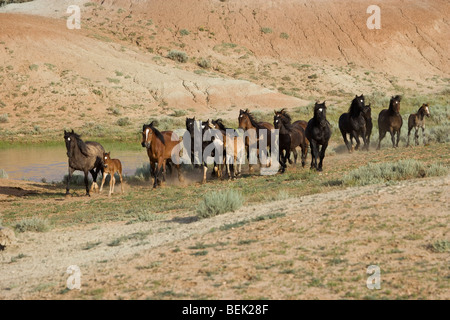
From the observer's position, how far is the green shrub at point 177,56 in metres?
64.4

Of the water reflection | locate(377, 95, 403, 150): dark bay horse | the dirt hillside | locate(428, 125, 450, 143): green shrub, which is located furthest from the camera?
the dirt hillside

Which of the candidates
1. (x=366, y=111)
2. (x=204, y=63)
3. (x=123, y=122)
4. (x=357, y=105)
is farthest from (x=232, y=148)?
(x=204, y=63)

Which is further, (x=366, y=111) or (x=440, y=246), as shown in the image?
(x=366, y=111)

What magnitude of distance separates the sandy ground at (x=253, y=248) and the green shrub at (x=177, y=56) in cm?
5298

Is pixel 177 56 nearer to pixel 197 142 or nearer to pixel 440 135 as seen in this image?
pixel 440 135

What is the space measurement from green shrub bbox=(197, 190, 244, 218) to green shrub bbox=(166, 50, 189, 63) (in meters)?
53.0

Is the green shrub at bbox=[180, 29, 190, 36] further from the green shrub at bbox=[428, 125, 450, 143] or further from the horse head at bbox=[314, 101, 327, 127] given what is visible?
the horse head at bbox=[314, 101, 327, 127]

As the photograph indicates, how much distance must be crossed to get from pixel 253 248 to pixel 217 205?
3522 millimetres

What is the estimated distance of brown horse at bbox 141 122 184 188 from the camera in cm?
1978

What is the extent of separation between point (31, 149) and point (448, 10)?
6432 centimetres

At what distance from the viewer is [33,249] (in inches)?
472

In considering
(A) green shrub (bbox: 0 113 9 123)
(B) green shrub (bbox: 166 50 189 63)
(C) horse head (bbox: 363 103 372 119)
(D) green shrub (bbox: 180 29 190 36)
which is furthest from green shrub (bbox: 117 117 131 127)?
(D) green shrub (bbox: 180 29 190 36)

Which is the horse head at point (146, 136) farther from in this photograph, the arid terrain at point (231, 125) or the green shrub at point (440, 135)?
the green shrub at point (440, 135)

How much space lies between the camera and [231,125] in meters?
40.8
